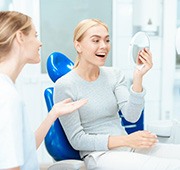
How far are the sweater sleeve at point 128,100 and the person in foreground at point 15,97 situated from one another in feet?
1.13

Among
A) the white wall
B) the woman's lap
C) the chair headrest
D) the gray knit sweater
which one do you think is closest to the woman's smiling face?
the gray knit sweater

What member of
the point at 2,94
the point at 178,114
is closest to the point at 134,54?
the point at 2,94

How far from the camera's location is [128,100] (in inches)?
61.6

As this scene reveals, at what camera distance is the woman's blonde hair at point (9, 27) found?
1038 millimetres

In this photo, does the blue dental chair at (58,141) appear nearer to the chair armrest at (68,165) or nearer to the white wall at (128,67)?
the chair armrest at (68,165)

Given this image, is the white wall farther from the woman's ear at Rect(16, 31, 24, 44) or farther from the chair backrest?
the woman's ear at Rect(16, 31, 24, 44)

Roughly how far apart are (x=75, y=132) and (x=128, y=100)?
0.30m

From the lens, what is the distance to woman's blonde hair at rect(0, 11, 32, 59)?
40.9 inches

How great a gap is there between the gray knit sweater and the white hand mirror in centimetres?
16

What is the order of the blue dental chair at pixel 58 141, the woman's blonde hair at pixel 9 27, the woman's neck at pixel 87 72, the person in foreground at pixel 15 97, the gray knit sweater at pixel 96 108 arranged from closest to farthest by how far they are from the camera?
1. the person in foreground at pixel 15 97
2. the woman's blonde hair at pixel 9 27
3. the blue dental chair at pixel 58 141
4. the gray knit sweater at pixel 96 108
5. the woman's neck at pixel 87 72

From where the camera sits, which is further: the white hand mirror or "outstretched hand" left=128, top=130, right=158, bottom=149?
the white hand mirror

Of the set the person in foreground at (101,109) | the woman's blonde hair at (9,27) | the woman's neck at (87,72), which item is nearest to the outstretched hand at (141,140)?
the person in foreground at (101,109)

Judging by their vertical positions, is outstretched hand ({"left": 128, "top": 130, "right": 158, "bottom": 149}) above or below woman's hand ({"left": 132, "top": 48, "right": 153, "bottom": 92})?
below

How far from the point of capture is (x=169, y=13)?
249 centimetres
